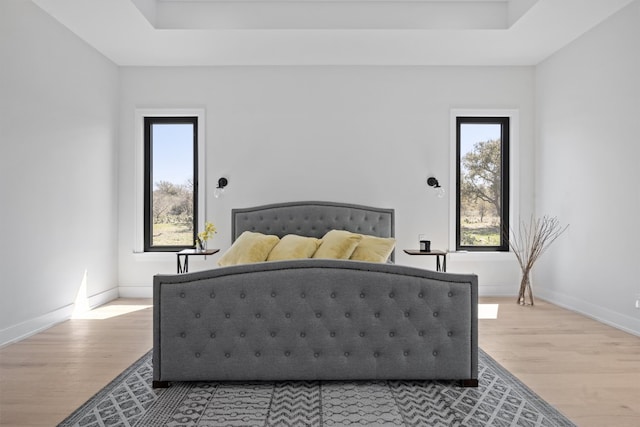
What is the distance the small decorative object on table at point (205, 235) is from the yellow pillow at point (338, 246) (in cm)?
141

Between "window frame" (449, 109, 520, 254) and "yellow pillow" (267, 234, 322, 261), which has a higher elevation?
"window frame" (449, 109, 520, 254)

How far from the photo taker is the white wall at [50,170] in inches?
153

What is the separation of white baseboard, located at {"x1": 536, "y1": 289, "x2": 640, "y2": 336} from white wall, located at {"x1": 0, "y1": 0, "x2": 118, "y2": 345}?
204 inches

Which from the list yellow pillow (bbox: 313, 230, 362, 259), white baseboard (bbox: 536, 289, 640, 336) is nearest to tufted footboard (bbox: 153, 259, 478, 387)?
yellow pillow (bbox: 313, 230, 362, 259)

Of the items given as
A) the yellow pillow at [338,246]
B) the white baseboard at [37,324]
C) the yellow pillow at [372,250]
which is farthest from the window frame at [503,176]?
the white baseboard at [37,324]

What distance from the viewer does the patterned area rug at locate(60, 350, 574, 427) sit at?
2.38 meters

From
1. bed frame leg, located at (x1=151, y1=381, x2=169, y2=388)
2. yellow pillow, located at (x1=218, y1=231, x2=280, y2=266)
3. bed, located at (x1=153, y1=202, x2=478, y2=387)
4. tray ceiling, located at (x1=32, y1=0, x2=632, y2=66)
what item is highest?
tray ceiling, located at (x1=32, y1=0, x2=632, y2=66)

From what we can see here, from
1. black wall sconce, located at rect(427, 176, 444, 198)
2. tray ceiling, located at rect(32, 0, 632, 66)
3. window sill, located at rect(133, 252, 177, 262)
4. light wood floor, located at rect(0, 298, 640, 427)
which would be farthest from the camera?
window sill, located at rect(133, 252, 177, 262)

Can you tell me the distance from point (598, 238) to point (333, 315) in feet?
10.8

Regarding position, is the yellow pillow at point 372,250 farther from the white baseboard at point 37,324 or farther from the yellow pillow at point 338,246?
the white baseboard at point 37,324

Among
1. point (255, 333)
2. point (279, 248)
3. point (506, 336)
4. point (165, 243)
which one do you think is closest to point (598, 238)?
point (506, 336)

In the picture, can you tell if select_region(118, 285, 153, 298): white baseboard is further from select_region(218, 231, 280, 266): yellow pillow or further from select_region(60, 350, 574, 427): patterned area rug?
select_region(60, 350, 574, 427): patterned area rug

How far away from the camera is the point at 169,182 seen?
6.06 m

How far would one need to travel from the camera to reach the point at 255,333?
2750mm
